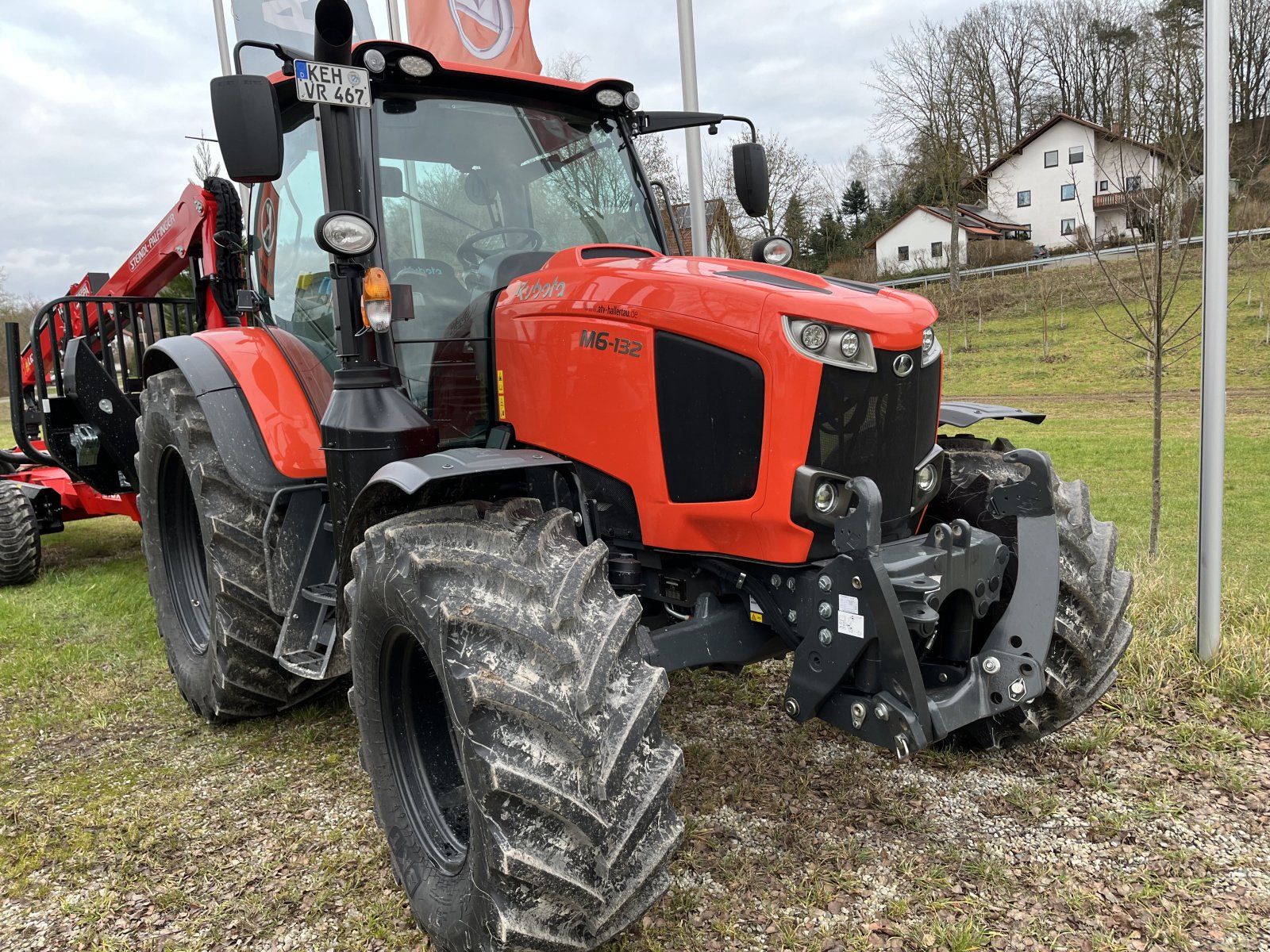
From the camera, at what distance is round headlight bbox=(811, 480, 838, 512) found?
2.61m

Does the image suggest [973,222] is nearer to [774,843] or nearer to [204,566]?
[204,566]

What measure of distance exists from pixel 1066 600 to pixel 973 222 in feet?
157

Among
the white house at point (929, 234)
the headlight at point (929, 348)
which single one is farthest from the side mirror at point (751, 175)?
the white house at point (929, 234)

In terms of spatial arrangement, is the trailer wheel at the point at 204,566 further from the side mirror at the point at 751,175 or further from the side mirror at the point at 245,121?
→ the side mirror at the point at 751,175

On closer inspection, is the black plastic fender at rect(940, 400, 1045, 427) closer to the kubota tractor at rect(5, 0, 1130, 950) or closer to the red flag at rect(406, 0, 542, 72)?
the kubota tractor at rect(5, 0, 1130, 950)

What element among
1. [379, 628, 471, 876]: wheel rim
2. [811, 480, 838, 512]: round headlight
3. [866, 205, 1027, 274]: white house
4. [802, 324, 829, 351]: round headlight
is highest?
[866, 205, 1027, 274]: white house

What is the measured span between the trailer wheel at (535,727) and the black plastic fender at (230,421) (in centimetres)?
116

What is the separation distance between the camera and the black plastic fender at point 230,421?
3.59m

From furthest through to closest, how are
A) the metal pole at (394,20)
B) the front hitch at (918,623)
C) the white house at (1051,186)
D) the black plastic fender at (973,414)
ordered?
the white house at (1051,186) → the metal pole at (394,20) → the black plastic fender at (973,414) → the front hitch at (918,623)

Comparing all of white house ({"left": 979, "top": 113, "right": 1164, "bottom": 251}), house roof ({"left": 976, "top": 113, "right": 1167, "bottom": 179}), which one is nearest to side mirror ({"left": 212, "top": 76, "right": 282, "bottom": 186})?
house roof ({"left": 976, "top": 113, "right": 1167, "bottom": 179})

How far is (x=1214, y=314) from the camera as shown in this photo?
409cm

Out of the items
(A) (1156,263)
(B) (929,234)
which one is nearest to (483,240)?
(A) (1156,263)

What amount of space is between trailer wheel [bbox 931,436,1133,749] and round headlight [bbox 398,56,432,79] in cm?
217

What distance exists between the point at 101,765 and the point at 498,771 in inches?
99.7
